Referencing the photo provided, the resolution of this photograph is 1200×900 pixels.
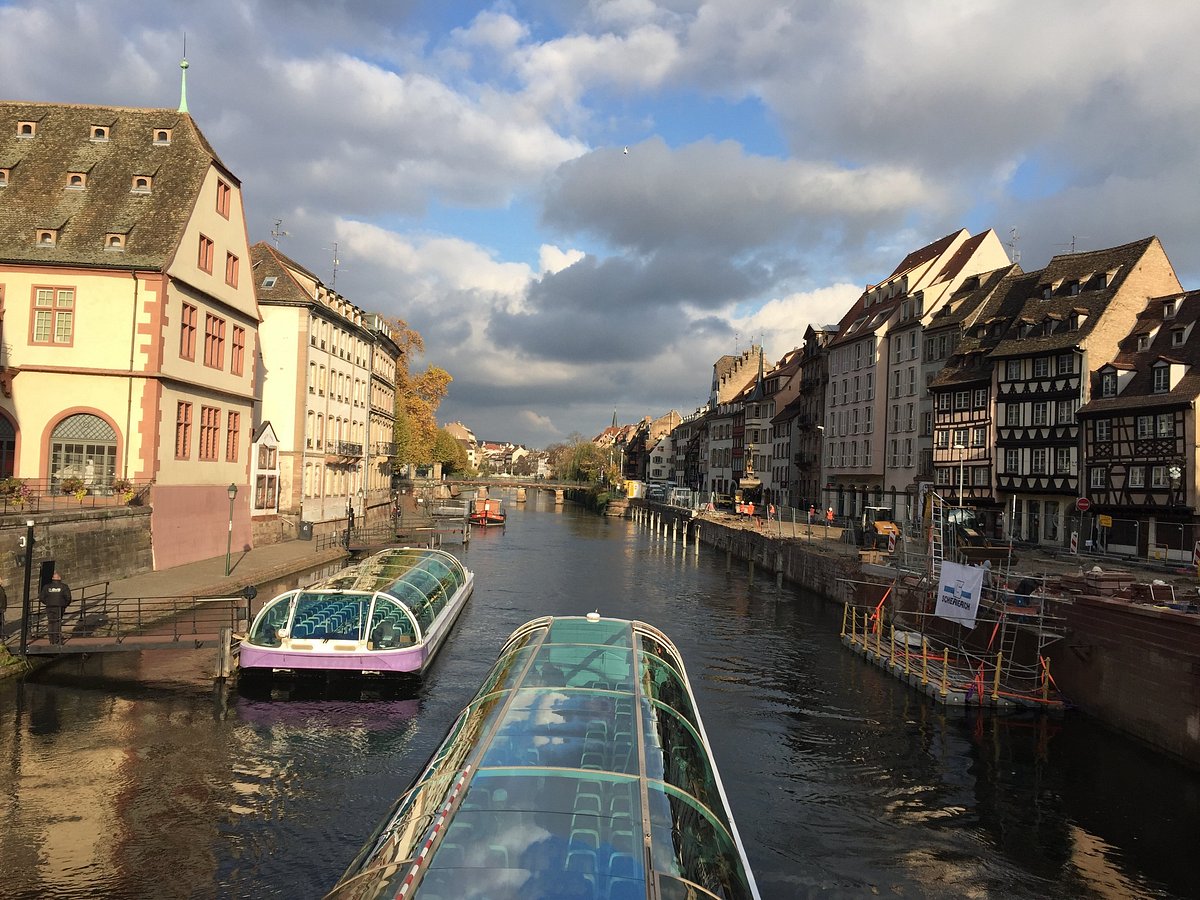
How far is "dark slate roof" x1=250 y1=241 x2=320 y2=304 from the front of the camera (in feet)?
168

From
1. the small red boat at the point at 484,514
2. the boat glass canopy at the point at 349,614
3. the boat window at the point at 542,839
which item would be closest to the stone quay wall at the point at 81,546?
the boat glass canopy at the point at 349,614

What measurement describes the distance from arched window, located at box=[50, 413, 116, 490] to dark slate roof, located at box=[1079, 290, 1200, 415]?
40.0 metres

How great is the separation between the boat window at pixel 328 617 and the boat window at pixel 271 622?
0.87ft

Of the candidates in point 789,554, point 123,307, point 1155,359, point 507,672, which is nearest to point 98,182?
point 123,307

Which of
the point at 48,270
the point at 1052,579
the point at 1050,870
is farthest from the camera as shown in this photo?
the point at 48,270

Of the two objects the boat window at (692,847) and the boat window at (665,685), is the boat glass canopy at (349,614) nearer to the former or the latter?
the boat window at (665,685)

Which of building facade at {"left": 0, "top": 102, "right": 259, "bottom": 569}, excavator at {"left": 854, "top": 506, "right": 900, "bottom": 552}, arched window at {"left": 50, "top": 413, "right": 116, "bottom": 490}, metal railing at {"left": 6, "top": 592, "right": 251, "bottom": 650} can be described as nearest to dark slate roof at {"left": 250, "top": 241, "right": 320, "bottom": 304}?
building facade at {"left": 0, "top": 102, "right": 259, "bottom": 569}

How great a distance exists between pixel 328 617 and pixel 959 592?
56.7 feet

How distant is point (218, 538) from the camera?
35750mm

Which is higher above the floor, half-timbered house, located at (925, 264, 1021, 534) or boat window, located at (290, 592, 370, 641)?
half-timbered house, located at (925, 264, 1021, 534)

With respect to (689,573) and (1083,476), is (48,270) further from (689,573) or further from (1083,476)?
(1083,476)

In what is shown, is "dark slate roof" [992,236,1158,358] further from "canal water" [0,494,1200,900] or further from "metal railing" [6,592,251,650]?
"metal railing" [6,592,251,650]

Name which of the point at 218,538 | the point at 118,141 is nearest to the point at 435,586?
the point at 218,538

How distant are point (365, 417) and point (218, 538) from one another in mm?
31101
